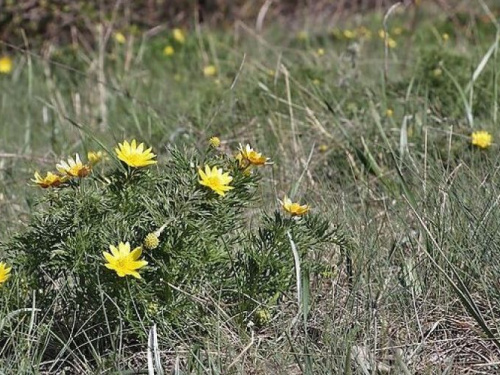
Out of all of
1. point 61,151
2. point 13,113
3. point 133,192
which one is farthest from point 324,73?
point 133,192

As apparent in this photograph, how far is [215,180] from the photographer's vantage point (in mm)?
1855

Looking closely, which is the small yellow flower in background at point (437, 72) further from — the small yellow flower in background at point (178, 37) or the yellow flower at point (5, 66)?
the yellow flower at point (5, 66)

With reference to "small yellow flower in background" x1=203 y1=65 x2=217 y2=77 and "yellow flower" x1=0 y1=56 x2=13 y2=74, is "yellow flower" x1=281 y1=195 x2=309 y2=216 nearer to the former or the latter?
"small yellow flower in background" x1=203 y1=65 x2=217 y2=77

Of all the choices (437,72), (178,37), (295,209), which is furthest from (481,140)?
(178,37)

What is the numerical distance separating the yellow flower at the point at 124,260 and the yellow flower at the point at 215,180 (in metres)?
0.19

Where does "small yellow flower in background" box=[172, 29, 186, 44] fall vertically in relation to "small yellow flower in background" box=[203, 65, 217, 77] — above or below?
below

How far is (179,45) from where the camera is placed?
5352 mm

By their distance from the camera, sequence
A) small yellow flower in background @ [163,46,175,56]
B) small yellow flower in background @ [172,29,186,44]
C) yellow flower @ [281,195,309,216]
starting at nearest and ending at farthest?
yellow flower @ [281,195,309,216]
small yellow flower in background @ [163,46,175,56]
small yellow flower in background @ [172,29,186,44]

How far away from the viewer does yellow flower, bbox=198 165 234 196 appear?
72.5 inches

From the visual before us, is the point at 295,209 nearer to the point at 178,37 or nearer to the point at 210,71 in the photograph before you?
the point at 210,71

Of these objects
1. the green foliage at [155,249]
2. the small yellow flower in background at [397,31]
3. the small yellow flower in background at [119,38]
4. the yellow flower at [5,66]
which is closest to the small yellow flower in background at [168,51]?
the small yellow flower in background at [119,38]

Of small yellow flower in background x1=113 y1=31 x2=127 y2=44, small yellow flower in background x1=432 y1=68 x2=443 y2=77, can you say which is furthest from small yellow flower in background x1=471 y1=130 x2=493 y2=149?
small yellow flower in background x1=113 y1=31 x2=127 y2=44

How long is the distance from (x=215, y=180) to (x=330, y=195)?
0.66 m

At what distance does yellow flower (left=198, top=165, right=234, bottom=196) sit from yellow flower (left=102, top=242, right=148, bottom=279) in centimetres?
19
